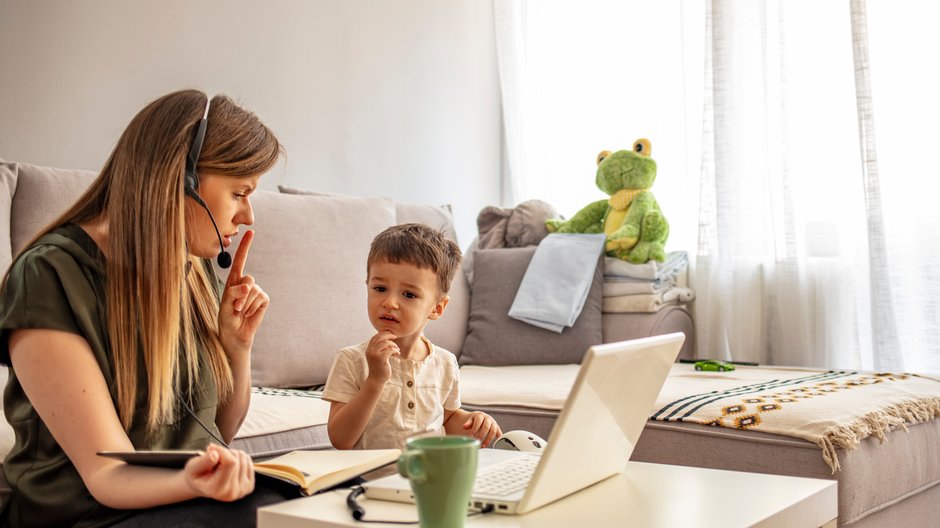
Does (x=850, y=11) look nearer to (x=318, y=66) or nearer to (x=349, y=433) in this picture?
(x=318, y=66)

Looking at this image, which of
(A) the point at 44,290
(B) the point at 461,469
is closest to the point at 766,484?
(B) the point at 461,469

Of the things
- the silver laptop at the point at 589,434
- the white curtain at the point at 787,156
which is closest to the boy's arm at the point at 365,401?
the silver laptop at the point at 589,434

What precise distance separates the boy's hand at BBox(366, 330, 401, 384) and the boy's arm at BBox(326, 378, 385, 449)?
1cm

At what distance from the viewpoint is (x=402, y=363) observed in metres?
1.53

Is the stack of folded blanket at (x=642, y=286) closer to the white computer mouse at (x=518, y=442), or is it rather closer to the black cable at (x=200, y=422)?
the white computer mouse at (x=518, y=442)

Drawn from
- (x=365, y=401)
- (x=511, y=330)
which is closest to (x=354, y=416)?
(x=365, y=401)

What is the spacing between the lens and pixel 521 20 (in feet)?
12.3

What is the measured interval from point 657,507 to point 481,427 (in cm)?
52

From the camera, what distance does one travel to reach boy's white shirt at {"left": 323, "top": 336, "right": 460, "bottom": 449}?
1495 mm

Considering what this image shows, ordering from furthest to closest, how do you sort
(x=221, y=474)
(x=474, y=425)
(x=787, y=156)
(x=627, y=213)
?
(x=627, y=213) < (x=787, y=156) < (x=474, y=425) < (x=221, y=474)

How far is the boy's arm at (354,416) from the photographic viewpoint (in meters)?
1.37

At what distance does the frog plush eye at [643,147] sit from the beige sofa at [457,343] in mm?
540

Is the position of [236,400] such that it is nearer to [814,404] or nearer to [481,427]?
[481,427]

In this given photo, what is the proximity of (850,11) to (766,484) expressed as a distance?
202cm
